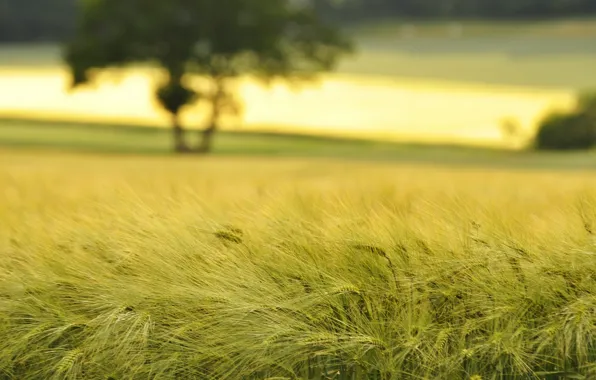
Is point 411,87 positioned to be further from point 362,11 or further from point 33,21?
point 33,21

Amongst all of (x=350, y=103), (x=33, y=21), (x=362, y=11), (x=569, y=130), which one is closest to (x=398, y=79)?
(x=350, y=103)

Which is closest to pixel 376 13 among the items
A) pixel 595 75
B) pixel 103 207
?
pixel 595 75

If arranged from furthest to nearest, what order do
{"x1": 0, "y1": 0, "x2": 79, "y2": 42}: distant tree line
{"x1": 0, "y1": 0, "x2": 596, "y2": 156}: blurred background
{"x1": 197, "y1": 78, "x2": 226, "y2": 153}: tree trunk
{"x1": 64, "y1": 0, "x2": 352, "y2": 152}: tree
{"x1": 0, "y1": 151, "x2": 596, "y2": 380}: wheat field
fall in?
{"x1": 0, "y1": 0, "x2": 79, "y2": 42}: distant tree line, {"x1": 64, "y1": 0, "x2": 352, "y2": 152}: tree, {"x1": 0, "y1": 0, "x2": 596, "y2": 156}: blurred background, {"x1": 197, "y1": 78, "x2": 226, "y2": 153}: tree trunk, {"x1": 0, "y1": 151, "x2": 596, "y2": 380}: wheat field

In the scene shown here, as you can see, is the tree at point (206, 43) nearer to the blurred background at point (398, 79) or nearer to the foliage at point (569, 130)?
the blurred background at point (398, 79)

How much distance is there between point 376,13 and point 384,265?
28.3 m

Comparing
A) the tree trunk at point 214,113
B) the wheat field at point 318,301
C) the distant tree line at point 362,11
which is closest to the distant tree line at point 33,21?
the distant tree line at point 362,11

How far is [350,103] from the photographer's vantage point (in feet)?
102

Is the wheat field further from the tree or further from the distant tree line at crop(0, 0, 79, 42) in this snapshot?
the distant tree line at crop(0, 0, 79, 42)

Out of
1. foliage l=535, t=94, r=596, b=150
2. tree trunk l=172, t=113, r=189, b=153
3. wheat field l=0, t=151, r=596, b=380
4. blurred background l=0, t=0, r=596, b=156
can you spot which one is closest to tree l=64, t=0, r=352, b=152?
tree trunk l=172, t=113, r=189, b=153

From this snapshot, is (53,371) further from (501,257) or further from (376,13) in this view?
(376,13)

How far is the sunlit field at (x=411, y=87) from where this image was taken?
2995 centimetres

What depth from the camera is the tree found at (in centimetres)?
3025

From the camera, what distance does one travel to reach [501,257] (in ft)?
10.5

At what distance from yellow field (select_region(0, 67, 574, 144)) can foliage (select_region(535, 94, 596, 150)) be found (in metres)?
0.52
